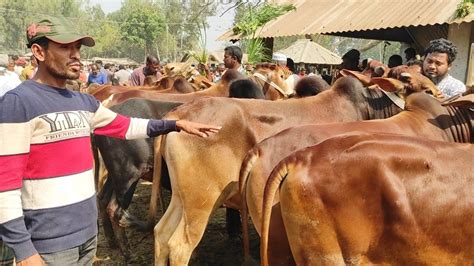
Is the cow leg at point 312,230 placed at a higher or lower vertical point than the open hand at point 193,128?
Answer: lower

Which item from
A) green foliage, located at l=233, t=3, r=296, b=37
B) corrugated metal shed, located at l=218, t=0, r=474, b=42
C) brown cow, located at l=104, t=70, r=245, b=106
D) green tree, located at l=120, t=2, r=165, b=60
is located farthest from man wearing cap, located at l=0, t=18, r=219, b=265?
green tree, located at l=120, t=2, r=165, b=60

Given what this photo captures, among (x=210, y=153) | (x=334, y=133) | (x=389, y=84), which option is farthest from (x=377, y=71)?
(x=210, y=153)

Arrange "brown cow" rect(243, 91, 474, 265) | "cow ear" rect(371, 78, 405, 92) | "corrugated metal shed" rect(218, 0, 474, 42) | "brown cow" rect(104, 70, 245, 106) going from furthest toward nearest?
"corrugated metal shed" rect(218, 0, 474, 42) → "brown cow" rect(104, 70, 245, 106) → "cow ear" rect(371, 78, 405, 92) → "brown cow" rect(243, 91, 474, 265)

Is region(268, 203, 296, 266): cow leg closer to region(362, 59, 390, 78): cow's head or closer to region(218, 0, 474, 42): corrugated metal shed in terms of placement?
region(362, 59, 390, 78): cow's head

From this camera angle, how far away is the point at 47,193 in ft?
6.95

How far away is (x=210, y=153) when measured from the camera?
385cm

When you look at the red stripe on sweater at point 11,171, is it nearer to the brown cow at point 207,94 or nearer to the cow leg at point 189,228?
the cow leg at point 189,228

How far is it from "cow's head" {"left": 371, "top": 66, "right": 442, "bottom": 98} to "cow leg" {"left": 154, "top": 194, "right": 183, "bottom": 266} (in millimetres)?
2078

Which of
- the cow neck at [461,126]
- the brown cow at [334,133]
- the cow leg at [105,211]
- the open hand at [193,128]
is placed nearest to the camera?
the open hand at [193,128]

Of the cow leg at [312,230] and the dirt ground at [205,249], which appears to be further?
the dirt ground at [205,249]

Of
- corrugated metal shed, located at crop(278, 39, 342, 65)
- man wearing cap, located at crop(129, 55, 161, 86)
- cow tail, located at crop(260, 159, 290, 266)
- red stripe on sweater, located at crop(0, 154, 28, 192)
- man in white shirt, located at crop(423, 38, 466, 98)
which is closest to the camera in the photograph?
red stripe on sweater, located at crop(0, 154, 28, 192)

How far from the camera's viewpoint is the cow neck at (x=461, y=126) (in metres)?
3.46

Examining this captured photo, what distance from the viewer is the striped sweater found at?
1.95 metres

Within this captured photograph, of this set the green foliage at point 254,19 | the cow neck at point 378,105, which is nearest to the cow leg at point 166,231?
the cow neck at point 378,105
